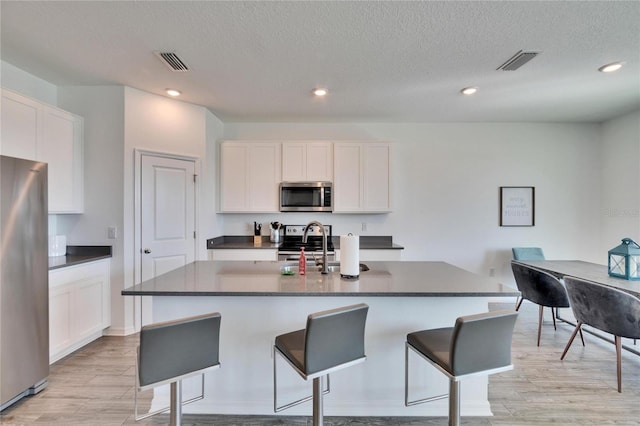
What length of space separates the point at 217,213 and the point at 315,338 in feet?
10.8

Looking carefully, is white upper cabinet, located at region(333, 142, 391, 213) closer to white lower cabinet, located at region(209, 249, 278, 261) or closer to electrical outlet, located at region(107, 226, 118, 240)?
white lower cabinet, located at region(209, 249, 278, 261)

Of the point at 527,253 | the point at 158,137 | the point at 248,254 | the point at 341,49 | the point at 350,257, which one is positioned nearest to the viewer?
the point at 350,257

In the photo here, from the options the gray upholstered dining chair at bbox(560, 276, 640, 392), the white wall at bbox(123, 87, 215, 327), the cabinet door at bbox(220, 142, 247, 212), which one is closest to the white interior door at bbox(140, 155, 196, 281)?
the white wall at bbox(123, 87, 215, 327)

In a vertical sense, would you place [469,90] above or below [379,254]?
above

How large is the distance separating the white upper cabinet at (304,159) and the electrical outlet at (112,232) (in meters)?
2.02

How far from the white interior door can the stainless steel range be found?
113cm

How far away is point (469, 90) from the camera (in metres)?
3.22

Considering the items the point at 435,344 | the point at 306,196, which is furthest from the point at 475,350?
the point at 306,196

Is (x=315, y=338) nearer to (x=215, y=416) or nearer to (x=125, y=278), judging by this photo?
(x=215, y=416)

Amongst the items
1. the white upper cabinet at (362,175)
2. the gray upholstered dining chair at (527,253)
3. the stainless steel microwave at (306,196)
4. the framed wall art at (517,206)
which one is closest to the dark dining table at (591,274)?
the gray upholstered dining chair at (527,253)

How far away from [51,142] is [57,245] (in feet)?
3.29

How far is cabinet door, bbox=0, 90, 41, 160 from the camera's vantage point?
242 centimetres

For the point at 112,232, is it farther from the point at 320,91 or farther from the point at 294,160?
the point at 320,91

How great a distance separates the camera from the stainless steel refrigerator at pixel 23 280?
193 centimetres
